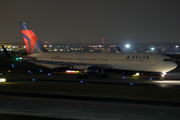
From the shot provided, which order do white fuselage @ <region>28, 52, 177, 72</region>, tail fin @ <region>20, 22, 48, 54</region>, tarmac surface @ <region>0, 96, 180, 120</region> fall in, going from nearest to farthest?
1. tarmac surface @ <region>0, 96, 180, 120</region>
2. white fuselage @ <region>28, 52, 177, 72</region>
3. tail fin @ <region>20, 22, 48, 54</region>

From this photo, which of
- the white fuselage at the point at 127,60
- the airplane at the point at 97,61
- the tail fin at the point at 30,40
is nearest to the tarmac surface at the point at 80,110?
the airplane at the point at 97,61

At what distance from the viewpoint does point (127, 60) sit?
117 ft

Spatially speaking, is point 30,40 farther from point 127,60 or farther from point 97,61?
point 127,60

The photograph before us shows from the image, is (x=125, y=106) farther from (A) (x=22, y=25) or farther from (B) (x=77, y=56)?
(A) (x=22, y=25)

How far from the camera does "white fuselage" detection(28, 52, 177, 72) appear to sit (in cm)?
3400

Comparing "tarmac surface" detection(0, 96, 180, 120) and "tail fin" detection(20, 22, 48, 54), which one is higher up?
"tail fin" detection(20, 22, 48, 54)

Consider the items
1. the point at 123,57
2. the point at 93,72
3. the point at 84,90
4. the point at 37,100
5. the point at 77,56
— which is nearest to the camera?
the point at 37,100

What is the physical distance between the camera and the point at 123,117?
13.8 m

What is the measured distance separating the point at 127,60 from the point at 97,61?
5.02 metres

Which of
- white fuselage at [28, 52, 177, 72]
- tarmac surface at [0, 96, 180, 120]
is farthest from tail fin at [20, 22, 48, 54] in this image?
tarmac surface at [0, 96, 180, 120]

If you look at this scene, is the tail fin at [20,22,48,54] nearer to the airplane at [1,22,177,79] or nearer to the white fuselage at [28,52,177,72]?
the airplane at [1,22,177,79]

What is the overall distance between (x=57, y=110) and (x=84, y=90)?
7651 millimetres

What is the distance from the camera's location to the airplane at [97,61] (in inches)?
1341

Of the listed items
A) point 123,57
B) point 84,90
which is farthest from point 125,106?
point 123,57
